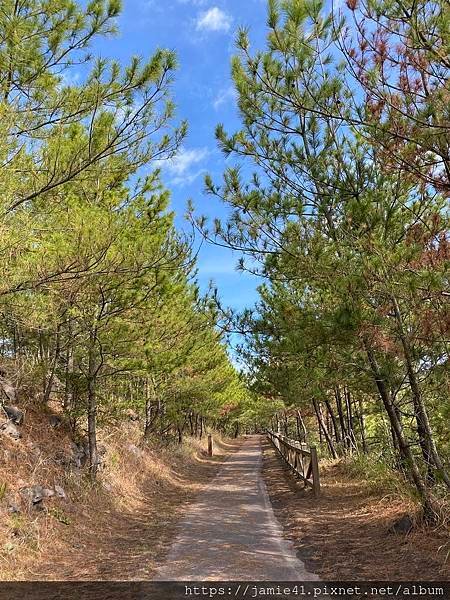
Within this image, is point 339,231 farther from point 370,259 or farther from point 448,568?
point 448,568

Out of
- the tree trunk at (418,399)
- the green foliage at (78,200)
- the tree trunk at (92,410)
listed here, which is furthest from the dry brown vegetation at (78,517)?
the tree trunk at (418,399)

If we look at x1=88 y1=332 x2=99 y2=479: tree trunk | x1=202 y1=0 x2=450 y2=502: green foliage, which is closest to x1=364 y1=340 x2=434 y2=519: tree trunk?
x1=202 y1=0 x2=450 y2=502: green foliage

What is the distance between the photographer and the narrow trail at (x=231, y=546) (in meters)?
4.52

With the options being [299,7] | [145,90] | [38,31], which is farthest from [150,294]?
[299,7]

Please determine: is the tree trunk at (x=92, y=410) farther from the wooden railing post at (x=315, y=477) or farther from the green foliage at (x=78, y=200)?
the wooden railing post at (x=315, y=477)

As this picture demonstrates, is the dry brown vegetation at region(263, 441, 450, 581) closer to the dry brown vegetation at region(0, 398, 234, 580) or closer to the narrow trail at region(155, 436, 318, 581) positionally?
the narrow trail at region(155, 436, 318, 581)

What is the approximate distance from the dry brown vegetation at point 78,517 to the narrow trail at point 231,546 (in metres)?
0.31

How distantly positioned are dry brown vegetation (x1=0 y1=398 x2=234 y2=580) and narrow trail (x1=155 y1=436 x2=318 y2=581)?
1.01 feet

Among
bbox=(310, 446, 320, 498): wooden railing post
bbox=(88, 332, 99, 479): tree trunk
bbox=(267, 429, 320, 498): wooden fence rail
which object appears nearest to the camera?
bbox=(88, 332, 99, 479): tree trunk

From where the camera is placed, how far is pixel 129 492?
927cm

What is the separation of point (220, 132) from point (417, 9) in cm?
263

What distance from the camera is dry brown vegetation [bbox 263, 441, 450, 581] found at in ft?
14.4

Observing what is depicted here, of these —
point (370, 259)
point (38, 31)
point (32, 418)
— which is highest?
point (38, 31)

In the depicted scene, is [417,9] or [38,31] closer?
[417,9]
